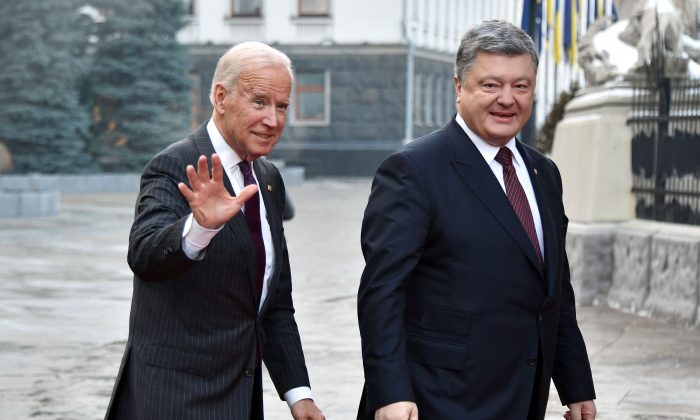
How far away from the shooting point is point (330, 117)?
4931cm

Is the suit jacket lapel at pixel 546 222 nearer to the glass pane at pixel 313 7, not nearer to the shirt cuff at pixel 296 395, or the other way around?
the shirt cuff at pixel 296 395

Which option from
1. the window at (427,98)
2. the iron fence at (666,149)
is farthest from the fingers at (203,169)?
the window at (427,98)

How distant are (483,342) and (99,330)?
24.3ft

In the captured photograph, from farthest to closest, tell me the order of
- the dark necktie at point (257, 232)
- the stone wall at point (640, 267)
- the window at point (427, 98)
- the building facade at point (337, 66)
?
1. the window at point (427, 98)
2. the building facade at point (337, 66)
3. the stone wall at point (640, 267)
4. the dark necktie at point (257, 232)

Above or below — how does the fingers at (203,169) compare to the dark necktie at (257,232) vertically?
above

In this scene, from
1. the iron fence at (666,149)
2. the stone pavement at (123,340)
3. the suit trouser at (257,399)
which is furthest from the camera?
the iron fence at (666,149)

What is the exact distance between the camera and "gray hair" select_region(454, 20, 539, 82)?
13.9 feet

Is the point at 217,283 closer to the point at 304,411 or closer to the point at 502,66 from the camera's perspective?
the point at 304,411

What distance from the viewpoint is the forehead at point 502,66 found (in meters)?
4.21

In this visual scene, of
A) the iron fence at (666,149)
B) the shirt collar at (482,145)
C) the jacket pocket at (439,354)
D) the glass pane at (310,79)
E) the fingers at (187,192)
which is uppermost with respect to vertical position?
the shirt collar at (482,145)

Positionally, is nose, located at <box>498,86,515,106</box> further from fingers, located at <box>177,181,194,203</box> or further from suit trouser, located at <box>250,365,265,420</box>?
suit trouser, located at <box>250,365,265,420</box>

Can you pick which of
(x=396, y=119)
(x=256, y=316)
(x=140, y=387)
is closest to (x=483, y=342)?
(x=256, y=316)

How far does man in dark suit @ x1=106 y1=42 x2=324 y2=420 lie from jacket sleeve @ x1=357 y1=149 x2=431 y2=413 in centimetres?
30

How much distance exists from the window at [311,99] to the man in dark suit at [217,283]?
45.3 m
